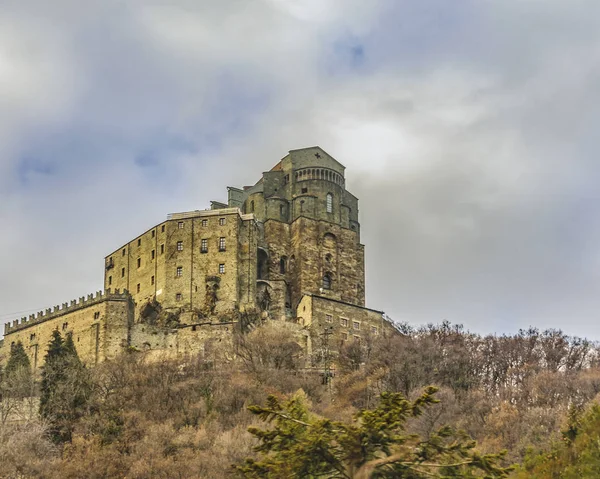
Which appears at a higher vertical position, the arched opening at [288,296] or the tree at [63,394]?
the arched opening at [288,296]

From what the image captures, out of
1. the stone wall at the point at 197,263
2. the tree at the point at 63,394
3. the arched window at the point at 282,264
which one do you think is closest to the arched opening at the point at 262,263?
the arched window at the point at 282,264

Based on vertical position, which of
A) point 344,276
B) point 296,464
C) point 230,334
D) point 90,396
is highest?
point 344,276

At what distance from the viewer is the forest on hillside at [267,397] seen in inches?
2007

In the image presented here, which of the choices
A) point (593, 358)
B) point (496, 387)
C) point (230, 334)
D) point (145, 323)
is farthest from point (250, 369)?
point (593, 358)

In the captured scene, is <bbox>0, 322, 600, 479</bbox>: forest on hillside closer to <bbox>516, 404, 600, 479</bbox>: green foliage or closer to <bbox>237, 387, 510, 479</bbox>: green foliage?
<bbox>516, 404, 600, 479</bbox>: green foliage

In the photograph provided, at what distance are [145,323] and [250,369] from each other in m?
12.5

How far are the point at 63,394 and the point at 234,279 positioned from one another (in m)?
22.9

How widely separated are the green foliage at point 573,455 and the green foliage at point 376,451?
6.24m

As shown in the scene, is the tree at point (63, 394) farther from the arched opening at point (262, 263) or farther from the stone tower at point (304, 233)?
the arched opening at point (262, 263)

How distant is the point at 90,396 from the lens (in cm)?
6241

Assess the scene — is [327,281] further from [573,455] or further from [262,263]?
[573,455]

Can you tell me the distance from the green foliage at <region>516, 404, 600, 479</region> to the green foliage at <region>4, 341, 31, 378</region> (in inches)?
1898

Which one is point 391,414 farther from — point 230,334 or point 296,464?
point 230,334

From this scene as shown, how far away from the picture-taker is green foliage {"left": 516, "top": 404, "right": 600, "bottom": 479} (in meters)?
30.5
